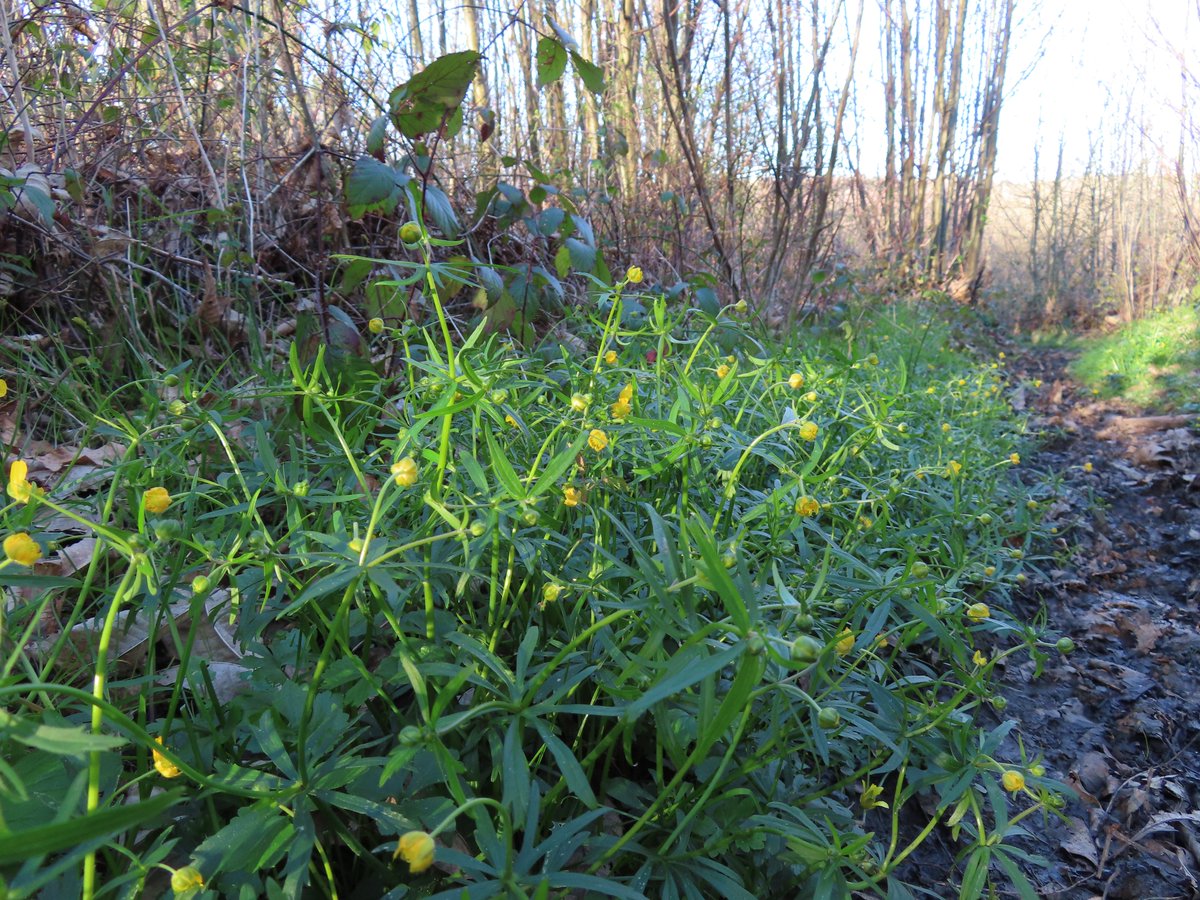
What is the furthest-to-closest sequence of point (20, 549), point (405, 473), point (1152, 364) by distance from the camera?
Answer: 1. point (1152, 364)
2. point (405, 473)
3. point (20, 549)

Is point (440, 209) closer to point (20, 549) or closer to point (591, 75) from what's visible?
point (591, 75)

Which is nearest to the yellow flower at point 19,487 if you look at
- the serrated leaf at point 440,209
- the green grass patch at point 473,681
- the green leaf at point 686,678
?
the green grass patch at point 473,681

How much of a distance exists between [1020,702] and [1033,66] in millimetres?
10487

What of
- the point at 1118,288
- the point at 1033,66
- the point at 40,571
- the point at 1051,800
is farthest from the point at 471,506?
the point at 1033,66

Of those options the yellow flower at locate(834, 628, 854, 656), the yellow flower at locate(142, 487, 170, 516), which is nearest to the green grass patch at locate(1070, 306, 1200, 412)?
the yellow flower at locate(834, 628, 854, 656)

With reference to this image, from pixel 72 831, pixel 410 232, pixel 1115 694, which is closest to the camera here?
pixel 72 831

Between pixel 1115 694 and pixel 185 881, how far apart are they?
194 centimetres

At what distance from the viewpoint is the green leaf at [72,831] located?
43cm

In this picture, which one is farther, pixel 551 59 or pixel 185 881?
pixel 551 59

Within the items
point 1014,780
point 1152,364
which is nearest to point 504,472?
point 1014,780

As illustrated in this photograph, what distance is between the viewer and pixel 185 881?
625 millimetres

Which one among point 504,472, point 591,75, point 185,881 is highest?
point 591,75

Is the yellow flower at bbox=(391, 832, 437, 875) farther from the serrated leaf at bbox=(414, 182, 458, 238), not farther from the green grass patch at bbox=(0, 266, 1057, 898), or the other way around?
the serrated leaf at bbox=(414, 182, 458, 238)

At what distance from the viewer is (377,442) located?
186 cm
